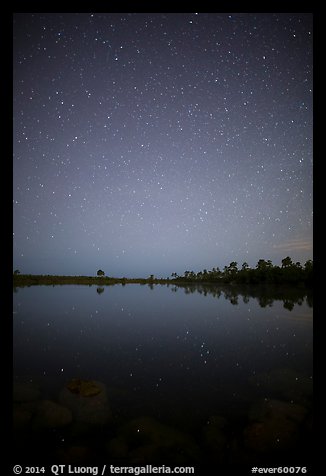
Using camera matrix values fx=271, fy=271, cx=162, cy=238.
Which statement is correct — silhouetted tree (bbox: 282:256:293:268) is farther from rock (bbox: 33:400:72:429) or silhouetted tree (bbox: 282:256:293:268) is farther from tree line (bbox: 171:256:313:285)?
rock (bbox: 33:400:72:429)

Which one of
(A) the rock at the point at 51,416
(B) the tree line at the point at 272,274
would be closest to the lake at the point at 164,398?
(A) the rock at the point at 51,416

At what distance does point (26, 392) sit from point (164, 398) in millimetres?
3914

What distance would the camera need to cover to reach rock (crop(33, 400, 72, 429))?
599cm

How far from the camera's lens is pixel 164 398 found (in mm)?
7777

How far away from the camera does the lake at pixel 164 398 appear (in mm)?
5277

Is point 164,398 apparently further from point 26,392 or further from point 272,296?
point 272,296

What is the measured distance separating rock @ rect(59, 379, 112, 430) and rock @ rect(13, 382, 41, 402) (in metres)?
0.74

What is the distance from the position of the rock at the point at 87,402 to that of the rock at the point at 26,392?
0.74 metres

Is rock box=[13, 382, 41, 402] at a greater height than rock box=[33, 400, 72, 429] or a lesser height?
lesser

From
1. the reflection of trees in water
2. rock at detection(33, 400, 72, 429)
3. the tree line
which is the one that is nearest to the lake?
rock at detection(33, 400, 72, 429)
